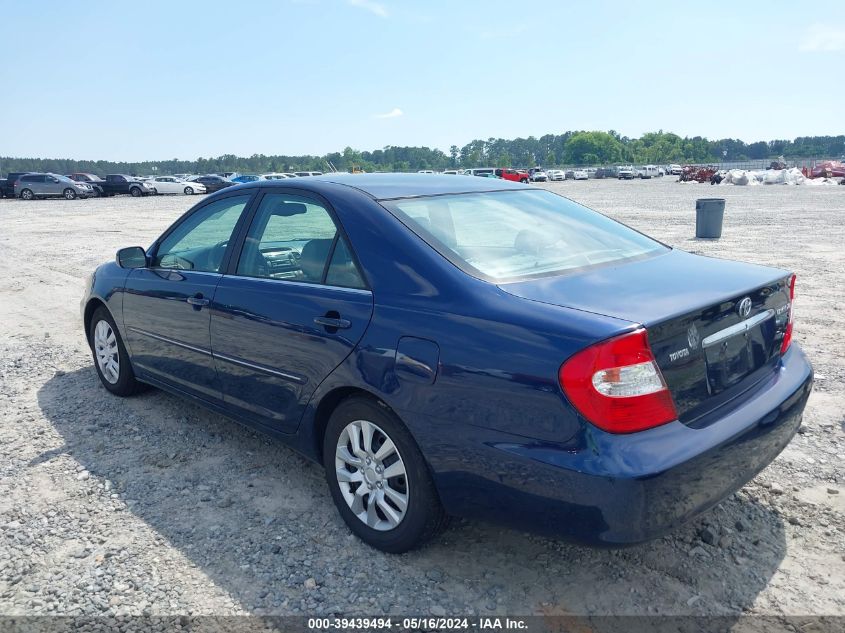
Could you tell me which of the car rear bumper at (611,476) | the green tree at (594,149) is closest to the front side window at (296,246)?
the car rear bumper at (611,476)


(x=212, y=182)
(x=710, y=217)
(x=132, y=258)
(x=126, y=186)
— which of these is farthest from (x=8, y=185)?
(x=132, y=258)

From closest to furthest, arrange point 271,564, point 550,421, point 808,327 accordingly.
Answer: point 550,421 → point 271,564 → point 808,327

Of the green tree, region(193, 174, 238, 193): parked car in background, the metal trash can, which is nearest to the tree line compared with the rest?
the green tree

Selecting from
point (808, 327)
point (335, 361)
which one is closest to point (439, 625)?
point (335, 361)

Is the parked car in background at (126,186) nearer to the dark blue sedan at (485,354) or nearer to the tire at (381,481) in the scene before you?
the dark blue sedan at (485,354)

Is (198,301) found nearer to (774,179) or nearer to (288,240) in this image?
(288,240)

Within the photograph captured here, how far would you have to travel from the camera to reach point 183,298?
4223 mm

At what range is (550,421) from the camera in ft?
8.05

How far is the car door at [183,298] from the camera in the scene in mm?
4066

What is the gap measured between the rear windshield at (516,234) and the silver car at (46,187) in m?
45.7

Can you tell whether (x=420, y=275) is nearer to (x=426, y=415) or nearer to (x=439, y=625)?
(x=426, y=415)

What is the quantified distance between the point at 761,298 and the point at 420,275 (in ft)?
4.92

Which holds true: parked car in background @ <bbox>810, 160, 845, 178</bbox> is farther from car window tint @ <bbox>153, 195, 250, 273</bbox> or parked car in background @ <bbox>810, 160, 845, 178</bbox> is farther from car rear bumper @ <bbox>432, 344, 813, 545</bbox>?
car rear bumper @ <bbox>432, 344, 813, 545</bbox>

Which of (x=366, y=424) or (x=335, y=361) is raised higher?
(x=335, y=361)
